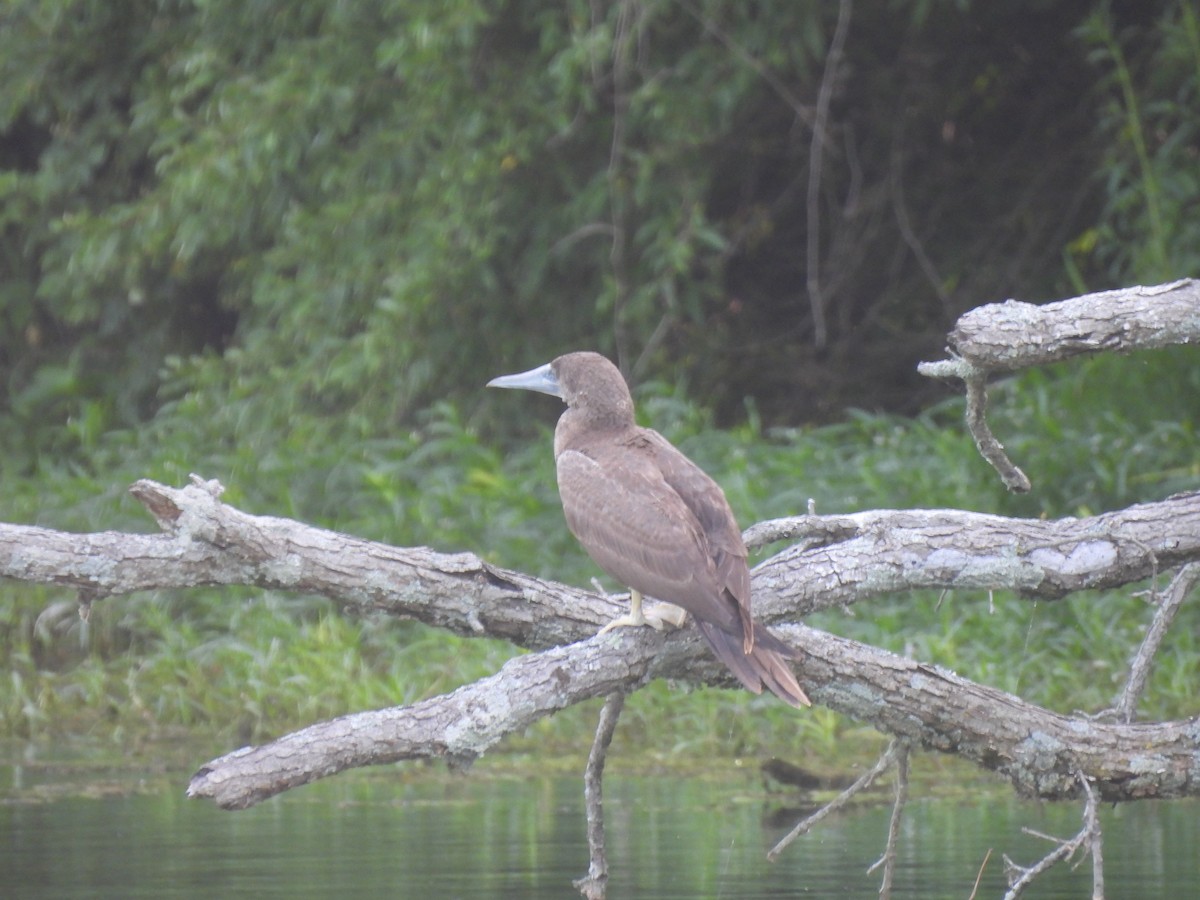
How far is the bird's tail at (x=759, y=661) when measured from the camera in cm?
321

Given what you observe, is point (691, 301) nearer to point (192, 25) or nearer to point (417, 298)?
point (417, 298)

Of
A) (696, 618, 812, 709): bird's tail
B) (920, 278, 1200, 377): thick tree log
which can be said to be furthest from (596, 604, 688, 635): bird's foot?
(920, 278, 1200, 377): thick tree log

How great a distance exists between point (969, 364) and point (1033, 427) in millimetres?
4317

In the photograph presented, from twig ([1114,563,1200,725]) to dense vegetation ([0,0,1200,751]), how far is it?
2.45 meters

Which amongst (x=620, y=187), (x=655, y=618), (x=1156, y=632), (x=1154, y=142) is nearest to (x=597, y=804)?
(x=655, y=618)

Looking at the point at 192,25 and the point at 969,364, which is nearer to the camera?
the point at 969,364

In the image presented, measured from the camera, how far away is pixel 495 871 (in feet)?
14.7

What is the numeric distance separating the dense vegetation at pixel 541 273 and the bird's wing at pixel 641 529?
2660 millimetres

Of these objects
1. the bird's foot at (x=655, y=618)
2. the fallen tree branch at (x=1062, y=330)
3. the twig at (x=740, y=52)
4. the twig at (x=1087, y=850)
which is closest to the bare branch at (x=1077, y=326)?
the fallen tree branch at (x=1062, y=330)

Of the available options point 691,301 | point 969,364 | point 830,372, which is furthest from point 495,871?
point 830,372

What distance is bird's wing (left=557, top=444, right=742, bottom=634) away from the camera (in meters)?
3.32

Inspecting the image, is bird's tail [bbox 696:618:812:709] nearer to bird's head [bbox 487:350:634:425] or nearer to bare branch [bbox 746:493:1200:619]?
bare branch [bbox 746:493:1200:619]

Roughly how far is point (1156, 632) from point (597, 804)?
116cm

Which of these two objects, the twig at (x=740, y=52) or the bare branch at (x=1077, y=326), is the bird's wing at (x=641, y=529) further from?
the twig at (x=740, y=52)
